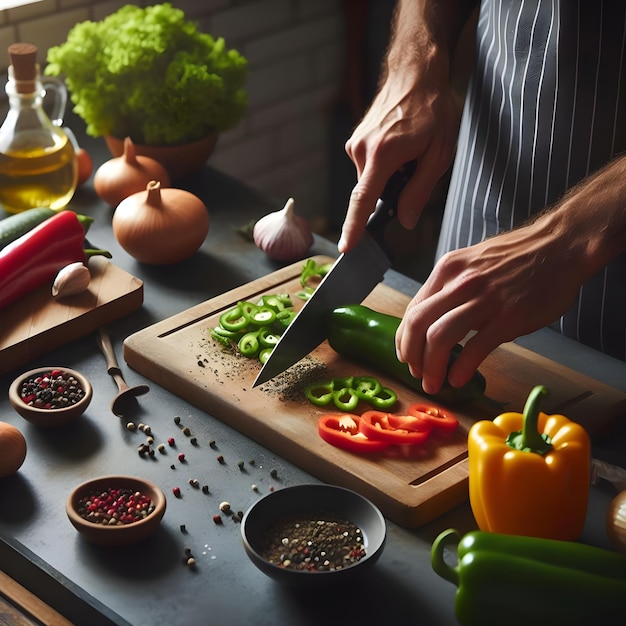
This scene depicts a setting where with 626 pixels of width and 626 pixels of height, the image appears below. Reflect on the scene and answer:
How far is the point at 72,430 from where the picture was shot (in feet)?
5.09

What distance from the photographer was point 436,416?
5.13 feet

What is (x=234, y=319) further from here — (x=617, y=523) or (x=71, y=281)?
(x=617, y=523)

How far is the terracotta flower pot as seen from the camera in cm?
230

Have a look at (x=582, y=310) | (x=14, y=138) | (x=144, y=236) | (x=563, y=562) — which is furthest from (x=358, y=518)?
(x=14, y=138)

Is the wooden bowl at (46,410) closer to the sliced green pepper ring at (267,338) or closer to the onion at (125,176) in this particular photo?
the sliced green pepper ring at (267,338)

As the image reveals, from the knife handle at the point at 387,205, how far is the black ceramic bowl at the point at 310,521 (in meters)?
0.58

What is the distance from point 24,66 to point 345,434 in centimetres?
107

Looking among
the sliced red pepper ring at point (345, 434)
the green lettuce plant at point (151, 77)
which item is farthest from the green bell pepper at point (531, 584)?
the green lettuce plant at point (151, 77)

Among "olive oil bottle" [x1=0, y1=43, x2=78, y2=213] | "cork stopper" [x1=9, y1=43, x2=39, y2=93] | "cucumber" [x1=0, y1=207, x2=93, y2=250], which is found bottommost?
"cucumber" [x1=0, y1=207, x2=93, y2=250]

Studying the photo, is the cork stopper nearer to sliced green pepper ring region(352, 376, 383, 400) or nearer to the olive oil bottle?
the olive oil bottle

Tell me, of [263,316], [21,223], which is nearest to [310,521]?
[263,316]

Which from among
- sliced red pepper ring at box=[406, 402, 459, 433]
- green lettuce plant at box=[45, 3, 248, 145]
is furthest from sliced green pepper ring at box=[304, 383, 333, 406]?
green lettuce plant at box=[45, 3, 248, 145]

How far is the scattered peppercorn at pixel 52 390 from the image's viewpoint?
1.54 m

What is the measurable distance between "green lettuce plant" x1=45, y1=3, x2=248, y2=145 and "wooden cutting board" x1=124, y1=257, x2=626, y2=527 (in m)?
0.56
